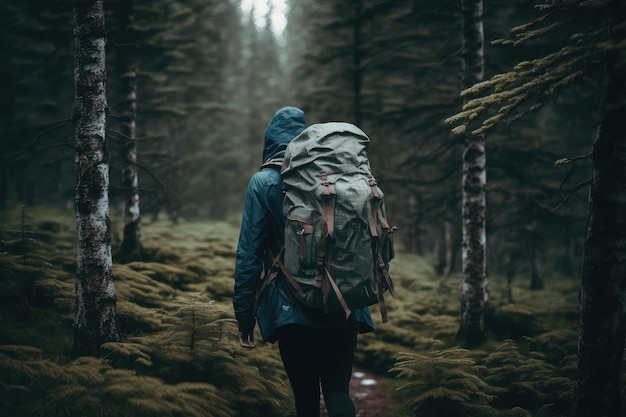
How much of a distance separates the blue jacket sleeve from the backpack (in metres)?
0.26

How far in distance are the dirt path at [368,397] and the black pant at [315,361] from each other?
3436 millimetres

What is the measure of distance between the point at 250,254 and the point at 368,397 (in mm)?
4738

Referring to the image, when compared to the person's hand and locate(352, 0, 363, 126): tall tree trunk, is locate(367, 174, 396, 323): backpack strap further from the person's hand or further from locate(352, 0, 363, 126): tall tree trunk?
locate(352, 0, 363, 126): tall tree trunk

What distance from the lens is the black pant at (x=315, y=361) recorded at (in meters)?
3.24

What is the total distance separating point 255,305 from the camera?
3.54 m

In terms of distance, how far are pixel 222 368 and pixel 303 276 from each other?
9.45ft

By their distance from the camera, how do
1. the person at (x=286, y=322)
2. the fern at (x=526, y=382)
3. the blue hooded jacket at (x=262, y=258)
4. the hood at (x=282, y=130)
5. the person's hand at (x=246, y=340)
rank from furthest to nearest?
the fern at (x=526, y=382)
the hood at (x=282, y=130)
the person's hand at (x=246, y=340)
the blue hooded jacket at (x=262, y=258)
the person at (x=286, y=322)

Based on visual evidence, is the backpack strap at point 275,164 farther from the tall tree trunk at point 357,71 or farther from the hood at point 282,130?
the tall tree trunk at point 357,71

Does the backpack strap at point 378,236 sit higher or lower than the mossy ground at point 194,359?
higher

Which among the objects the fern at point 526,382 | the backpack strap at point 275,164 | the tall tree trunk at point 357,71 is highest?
the tall tree trunk at point 357,71

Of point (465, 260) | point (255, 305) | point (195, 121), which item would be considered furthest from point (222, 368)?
point (195, 121)

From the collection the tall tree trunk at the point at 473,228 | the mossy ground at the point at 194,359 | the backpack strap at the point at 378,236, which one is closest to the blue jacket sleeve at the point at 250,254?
the backpack strap at the point at 378,236

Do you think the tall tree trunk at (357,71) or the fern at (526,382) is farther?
the tall tree trunk at (357,71)

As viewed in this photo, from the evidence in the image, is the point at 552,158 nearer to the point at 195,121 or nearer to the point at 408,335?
the point at 408,335
